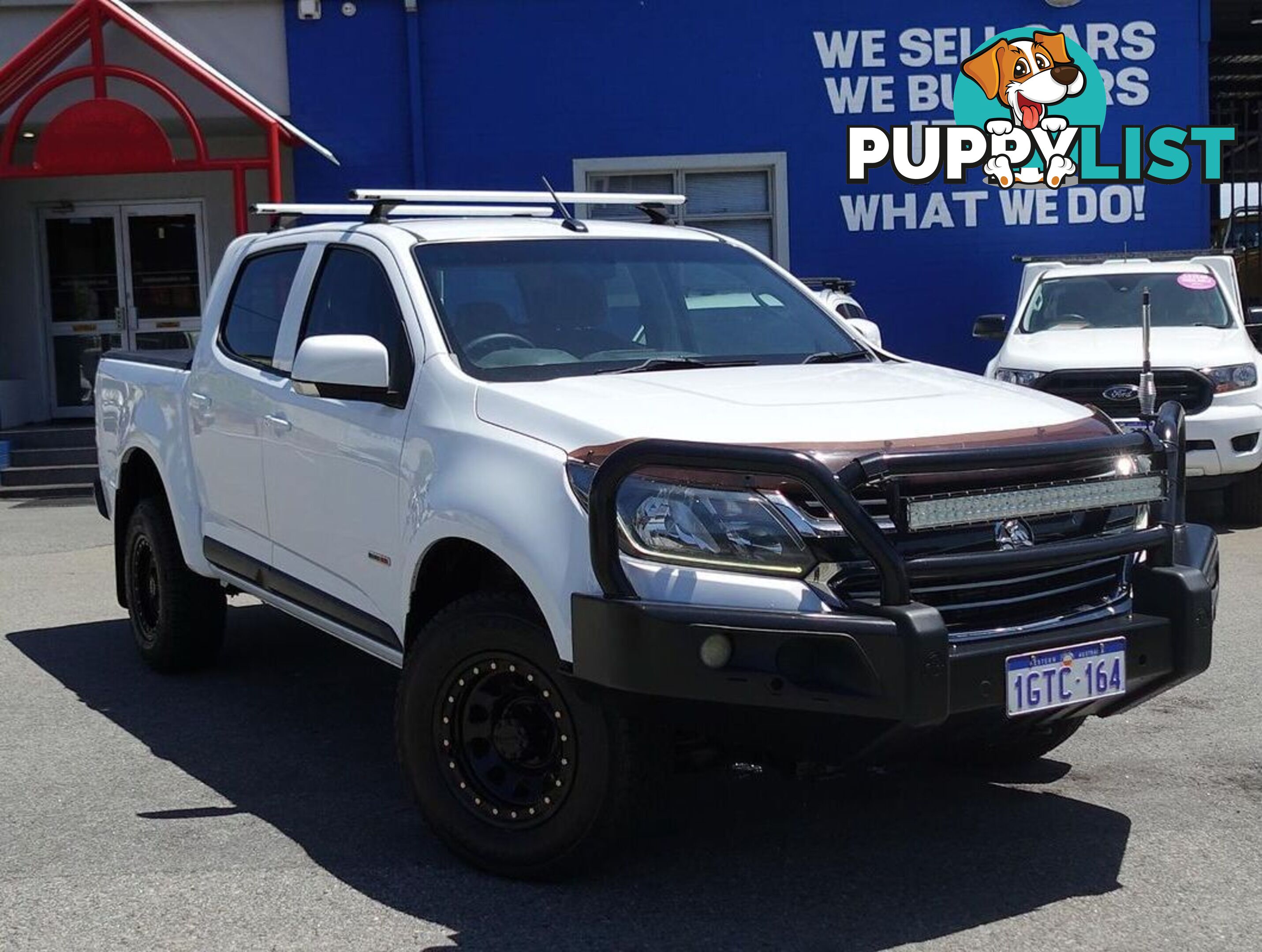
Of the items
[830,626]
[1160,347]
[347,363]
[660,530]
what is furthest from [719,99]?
[830,626]

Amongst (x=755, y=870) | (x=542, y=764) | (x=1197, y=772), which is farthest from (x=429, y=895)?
(x=1197, y=772)

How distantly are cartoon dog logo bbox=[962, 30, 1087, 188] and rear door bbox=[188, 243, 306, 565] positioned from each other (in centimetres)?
1176

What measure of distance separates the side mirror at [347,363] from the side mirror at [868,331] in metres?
1.79

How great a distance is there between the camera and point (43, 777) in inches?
223

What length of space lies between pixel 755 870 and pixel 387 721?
223 centimetres

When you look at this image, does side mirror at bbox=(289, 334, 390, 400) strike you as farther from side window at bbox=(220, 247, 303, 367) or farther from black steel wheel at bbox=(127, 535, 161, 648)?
black steel wheel at bbox=(127, 535, 161, 648)

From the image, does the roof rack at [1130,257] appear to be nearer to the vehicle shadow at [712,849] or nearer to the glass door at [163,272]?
the vehicle shadow at [712,849]

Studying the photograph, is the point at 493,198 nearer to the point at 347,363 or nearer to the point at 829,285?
the point at 347,363

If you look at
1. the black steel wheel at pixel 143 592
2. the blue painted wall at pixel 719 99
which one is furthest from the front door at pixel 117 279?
the black steel wheel at pixel 143 592

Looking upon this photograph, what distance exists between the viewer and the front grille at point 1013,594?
13.0 feet

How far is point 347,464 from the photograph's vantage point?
5238 millimetres

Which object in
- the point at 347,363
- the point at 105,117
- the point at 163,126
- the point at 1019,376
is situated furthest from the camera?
the point at 163,126

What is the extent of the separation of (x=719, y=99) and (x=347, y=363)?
1224 cm

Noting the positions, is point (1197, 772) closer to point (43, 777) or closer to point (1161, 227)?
point (43, 777)
